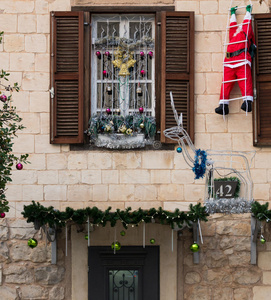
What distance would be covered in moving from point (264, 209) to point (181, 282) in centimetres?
147

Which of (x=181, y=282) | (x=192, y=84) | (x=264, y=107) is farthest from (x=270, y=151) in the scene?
(x=181, y=282)

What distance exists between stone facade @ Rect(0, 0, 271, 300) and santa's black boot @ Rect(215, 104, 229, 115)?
0.11 meters

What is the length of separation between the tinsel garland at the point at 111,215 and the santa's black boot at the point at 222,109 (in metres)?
1.32

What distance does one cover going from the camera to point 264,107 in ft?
28.9

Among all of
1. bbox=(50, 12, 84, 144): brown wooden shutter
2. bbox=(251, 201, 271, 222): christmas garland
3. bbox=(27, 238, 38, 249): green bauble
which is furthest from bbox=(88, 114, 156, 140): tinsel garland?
bbox=(251, 201, 271, 222): christmas garland

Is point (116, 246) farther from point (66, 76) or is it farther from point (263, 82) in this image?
point (263, 82)

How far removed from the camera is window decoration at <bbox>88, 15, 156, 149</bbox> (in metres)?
9.02

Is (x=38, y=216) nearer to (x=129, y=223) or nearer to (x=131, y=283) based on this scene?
(x=129, y=223)

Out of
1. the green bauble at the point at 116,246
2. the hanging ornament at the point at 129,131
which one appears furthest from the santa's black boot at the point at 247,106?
the green bauble at the point at 116,246

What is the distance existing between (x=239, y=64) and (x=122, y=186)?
6.67ft

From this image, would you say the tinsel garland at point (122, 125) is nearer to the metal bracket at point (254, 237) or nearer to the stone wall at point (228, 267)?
the stone wall at point (228, 267)

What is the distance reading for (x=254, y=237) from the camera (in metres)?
8.57

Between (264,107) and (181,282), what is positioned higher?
(264,107)

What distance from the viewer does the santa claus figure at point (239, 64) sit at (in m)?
8.66
